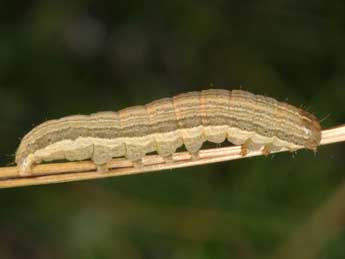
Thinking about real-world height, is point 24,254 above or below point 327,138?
below

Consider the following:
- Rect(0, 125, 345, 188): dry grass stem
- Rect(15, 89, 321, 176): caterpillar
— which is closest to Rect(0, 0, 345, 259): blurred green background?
Rect(15, 89, 321, 176): caterpillar

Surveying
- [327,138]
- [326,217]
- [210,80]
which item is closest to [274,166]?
[326,217]

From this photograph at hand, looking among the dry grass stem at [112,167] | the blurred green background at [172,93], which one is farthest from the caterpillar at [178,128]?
the blurred green background at [172,93]

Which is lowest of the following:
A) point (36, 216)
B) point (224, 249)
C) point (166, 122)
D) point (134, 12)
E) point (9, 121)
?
point (224, 249)

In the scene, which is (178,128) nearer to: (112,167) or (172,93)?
(112,167)

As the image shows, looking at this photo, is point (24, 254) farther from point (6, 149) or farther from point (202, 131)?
point (202, 131)

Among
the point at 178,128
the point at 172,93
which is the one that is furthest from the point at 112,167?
the point at 172,93

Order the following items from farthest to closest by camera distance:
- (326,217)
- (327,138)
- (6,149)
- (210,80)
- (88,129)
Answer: (210,80), (6,149), (326,217), (88,129), (327,138)

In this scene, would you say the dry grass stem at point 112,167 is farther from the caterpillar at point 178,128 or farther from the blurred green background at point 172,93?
the blurred green background at point 172,93

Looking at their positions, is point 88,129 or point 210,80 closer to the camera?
point 88,129
